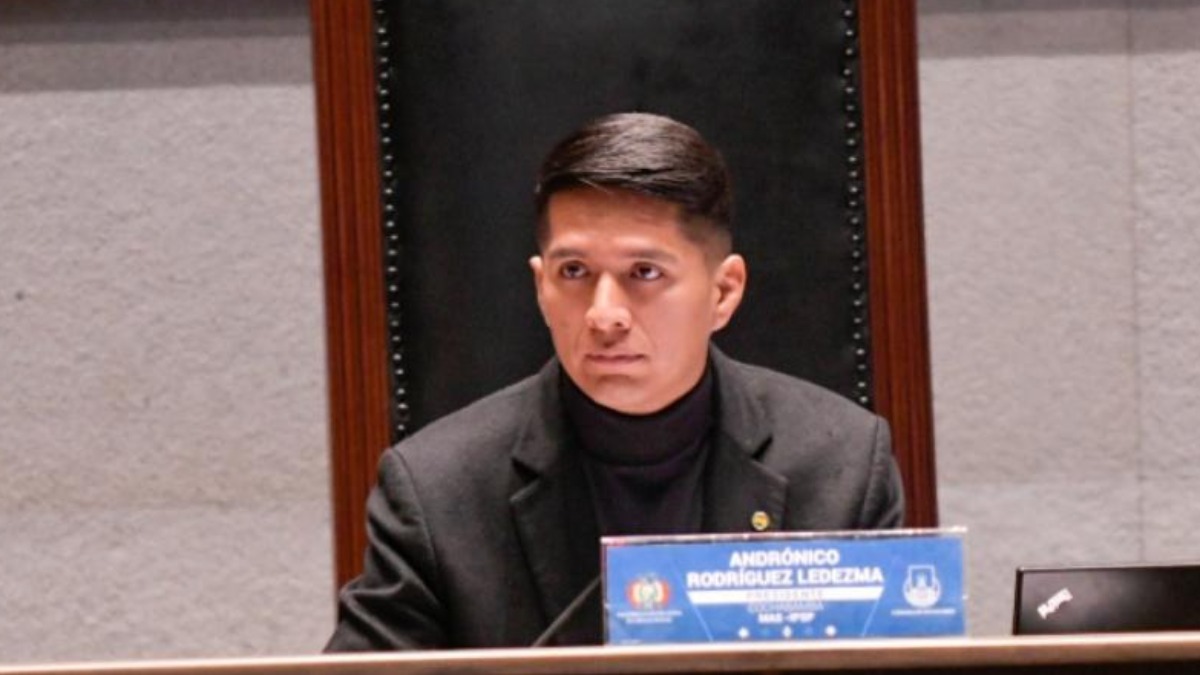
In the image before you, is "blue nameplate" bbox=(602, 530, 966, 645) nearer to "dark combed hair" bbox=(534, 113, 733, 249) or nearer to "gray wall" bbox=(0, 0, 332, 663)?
"dark combed hair" bbox=(534, 113, 733, 249)

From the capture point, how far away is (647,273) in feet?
6.45

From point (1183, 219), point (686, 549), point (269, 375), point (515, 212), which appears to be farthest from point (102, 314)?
point (686, 549)

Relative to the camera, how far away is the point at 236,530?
10.6 ft

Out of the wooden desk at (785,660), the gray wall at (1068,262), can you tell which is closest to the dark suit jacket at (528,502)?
the wooden desk at (785,660)

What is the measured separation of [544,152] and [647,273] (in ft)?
3.08

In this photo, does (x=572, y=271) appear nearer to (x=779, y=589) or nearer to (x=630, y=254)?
(x=630, y=254)

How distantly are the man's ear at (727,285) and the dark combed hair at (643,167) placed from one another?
0.13ft

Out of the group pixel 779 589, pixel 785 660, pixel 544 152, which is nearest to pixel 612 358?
pixel 779 589

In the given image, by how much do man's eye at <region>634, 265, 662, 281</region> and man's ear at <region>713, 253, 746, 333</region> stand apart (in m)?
0.10

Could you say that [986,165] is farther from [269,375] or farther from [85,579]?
[85,579]

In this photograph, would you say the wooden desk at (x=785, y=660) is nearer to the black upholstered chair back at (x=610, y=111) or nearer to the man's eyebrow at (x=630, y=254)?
the man's eyebrow at (x=630, y=254)

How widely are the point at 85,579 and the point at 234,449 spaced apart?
309 millimetres

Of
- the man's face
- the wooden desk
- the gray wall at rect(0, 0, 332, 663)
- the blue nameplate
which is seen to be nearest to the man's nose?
the man's face

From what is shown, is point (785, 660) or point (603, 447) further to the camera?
point (603, 447)
